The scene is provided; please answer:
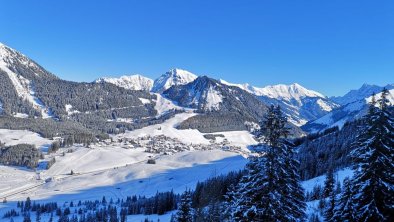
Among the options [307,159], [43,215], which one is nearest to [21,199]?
[43,215]

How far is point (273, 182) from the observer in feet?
83.0

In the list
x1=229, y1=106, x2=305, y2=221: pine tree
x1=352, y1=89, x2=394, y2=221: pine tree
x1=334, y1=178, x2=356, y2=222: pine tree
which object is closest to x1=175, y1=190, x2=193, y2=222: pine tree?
x1=334, y1=178, x2=356, y2=222: pine tree

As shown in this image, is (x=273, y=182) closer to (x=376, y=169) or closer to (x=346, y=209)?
(x=376, y=169)

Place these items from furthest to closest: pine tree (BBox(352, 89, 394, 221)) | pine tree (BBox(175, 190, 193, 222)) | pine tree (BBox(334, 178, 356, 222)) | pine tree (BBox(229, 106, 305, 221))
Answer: pine tree (BBox(175, 190, 193, 222)), pine tree (BBox(334, 178, 356, 222)), pine tree (BBox(352, 89, 394, 221)), pine tree (BBox(229, 106, 305, 221))

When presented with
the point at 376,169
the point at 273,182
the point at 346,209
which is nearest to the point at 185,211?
the point at 346,209

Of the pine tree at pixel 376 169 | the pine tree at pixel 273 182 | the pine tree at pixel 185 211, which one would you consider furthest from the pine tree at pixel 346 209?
the pine tree at pixel 185 211

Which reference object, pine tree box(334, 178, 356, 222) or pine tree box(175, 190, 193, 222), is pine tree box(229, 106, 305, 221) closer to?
pine tree box(334, 178, 356, 222)

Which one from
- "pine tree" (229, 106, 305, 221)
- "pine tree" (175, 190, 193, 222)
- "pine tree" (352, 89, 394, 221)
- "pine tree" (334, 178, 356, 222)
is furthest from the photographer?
"pine tree" (175, 190, 193, 222)

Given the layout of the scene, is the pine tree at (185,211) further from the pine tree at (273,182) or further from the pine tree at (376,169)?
the pine tree at (376,169)

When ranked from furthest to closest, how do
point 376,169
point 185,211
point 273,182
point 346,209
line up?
point 185,211 < point 346,209 < point 376,169 < point 273,182

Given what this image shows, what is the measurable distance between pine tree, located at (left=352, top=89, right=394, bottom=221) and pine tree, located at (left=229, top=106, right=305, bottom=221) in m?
5.11

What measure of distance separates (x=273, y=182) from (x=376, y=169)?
812cm

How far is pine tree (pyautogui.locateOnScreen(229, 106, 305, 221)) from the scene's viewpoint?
25.3 metres

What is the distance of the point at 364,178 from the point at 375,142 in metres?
2.79
